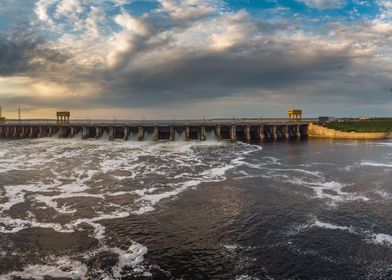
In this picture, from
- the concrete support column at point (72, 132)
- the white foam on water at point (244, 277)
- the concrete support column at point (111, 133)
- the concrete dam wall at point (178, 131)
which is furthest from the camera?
the concrete support column at point (72, 132)

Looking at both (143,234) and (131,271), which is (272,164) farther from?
(131,271)

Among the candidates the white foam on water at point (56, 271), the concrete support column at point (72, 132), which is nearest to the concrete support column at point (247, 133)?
the concrete support column at point (72, 132)

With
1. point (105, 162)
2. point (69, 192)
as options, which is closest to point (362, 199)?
point (69, 192)

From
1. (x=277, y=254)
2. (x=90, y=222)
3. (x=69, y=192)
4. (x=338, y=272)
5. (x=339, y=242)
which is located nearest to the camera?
(x=338, y=272)

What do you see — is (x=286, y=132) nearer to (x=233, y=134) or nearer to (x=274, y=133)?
(x=274, y=133)

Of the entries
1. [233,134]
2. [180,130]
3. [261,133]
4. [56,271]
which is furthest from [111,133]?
[56,271]

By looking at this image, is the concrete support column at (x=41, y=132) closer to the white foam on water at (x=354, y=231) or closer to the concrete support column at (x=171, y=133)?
the concrete support column at (x=171, y=133)

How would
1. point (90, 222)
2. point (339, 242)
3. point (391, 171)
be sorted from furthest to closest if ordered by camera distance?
point (391, 171), point (90, 222), point (339, 242)
